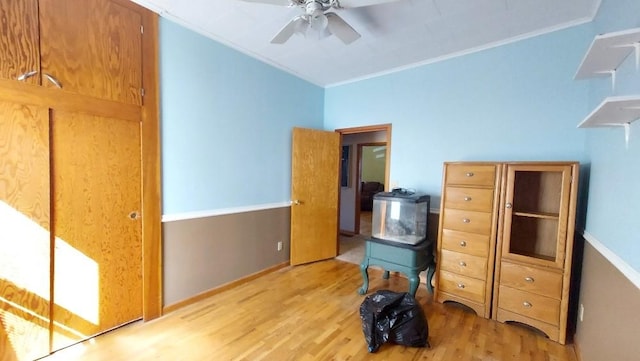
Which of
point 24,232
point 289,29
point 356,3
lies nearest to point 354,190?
point 289,29

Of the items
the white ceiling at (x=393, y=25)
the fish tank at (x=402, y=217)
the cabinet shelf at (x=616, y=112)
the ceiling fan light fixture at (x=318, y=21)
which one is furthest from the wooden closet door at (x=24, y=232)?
the cabinet shelf at (x=616, y=112)

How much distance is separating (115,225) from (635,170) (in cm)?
317

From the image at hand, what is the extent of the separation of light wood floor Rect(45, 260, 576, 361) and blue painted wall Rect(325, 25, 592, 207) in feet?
4.45

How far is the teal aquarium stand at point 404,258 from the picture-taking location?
247cm

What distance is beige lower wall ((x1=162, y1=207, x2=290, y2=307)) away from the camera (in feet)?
7.80

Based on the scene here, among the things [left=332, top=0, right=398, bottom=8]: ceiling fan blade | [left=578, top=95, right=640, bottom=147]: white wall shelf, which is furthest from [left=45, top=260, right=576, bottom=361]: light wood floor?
[left=332, top=0, right=398, bottom=8]: ceiling fan blade

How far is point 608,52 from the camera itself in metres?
1.26

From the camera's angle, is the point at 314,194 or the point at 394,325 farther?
the point at 314,194

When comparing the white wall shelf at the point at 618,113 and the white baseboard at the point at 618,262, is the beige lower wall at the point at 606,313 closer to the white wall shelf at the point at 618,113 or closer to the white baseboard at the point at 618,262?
the white baseboard at the point at 618,262

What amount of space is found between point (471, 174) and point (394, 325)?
4.74 ft

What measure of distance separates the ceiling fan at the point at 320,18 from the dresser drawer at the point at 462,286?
2.30 m

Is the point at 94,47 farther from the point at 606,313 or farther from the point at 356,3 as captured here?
the point at 606,313

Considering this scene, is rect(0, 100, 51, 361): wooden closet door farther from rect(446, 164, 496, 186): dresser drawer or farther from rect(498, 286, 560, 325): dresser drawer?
rect(498, 286, 560, 325): dresser drawer

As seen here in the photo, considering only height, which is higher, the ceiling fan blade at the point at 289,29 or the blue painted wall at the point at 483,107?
the ceiling fan blade at the point at 289,29
